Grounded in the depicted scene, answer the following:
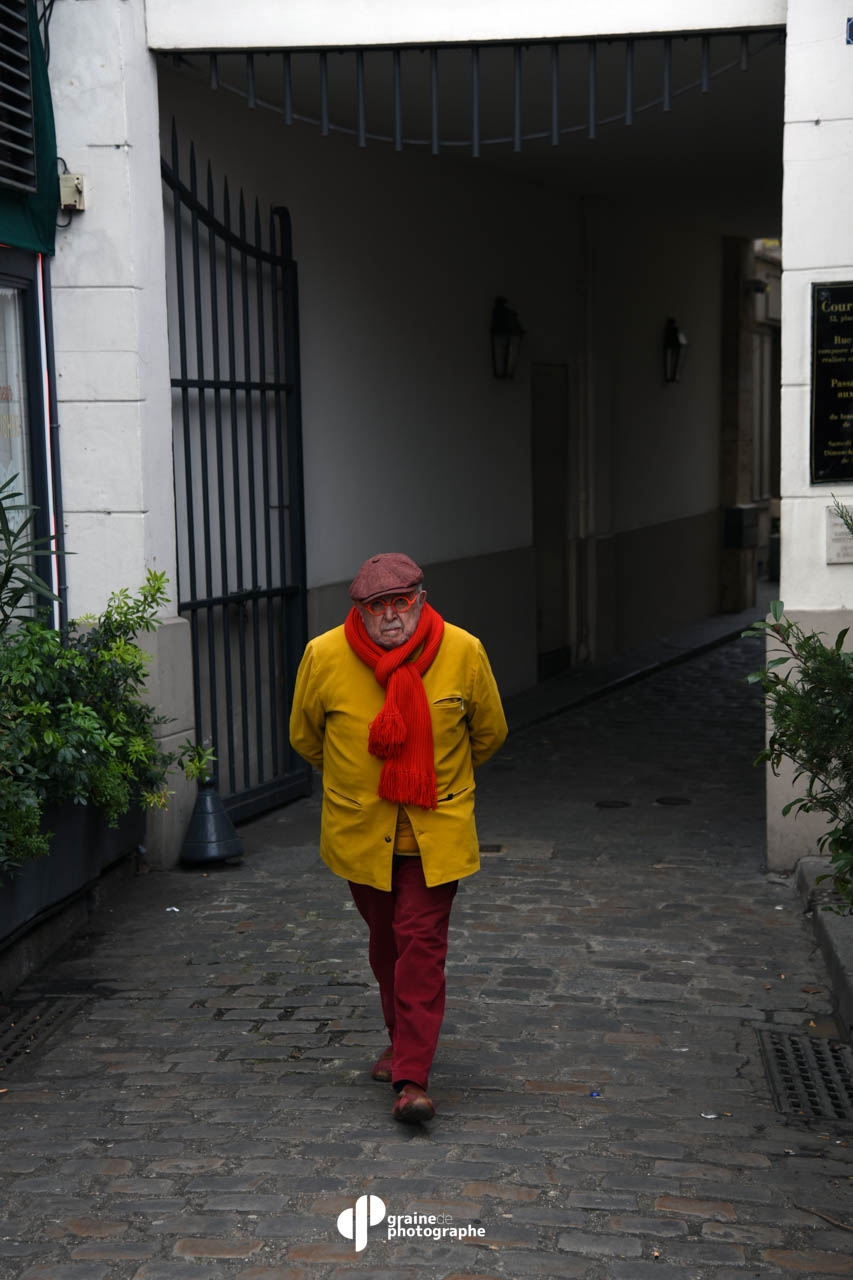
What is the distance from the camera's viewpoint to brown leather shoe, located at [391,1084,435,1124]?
4.23 meters

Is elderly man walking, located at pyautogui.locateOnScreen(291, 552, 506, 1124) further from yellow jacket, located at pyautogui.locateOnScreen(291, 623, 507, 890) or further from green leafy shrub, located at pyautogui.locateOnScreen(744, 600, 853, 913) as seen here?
green leafy shrub, located at pyautogui.locateOnScreen(744, 600, 853, 913)

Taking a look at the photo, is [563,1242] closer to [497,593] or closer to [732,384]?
[497,593]

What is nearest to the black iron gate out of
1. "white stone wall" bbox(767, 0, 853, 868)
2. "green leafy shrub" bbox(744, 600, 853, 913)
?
"white stone wall" bbox(767, 0, 853, 868)

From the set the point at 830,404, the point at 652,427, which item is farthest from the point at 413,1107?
the point at 652,427

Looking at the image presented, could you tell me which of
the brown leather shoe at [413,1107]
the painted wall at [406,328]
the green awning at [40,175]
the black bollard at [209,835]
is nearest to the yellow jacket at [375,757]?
the brown leather shoe at [413,1107]

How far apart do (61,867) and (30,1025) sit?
30.8 inches

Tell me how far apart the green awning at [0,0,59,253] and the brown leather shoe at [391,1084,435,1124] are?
405 cm

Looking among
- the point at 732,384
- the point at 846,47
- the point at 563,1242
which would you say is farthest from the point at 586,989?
the point at 732,384

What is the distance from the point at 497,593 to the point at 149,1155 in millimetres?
7888

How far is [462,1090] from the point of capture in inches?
181

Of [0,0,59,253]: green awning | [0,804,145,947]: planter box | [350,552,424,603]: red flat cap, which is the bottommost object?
[0,804,145,947]: planter box

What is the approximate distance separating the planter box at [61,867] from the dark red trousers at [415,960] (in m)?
1.59

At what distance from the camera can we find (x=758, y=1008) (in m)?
5.29

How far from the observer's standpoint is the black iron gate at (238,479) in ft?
24.6
